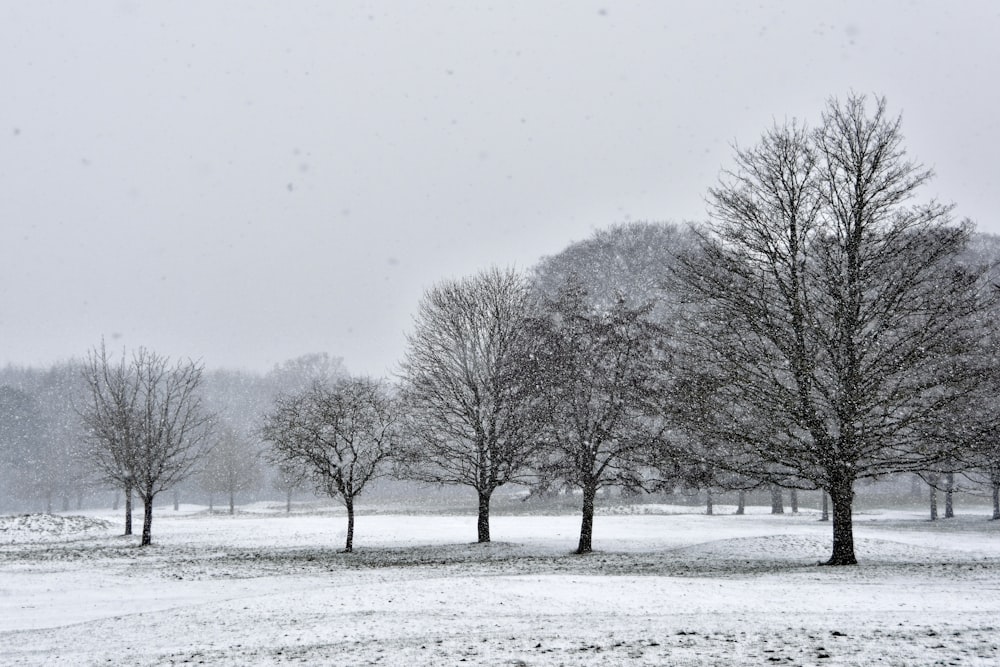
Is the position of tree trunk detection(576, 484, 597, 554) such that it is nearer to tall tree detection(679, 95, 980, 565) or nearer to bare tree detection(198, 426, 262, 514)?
tall tree detection(679, 95, 980, 565)

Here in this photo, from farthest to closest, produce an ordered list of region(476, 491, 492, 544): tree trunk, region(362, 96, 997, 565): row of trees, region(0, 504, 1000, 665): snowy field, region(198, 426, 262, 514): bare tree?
region(198, 426, 262, 514): bare tree
region(476, 491, 492, 544): tree trunk
region(362, 96, 997, 565): row of trees
region(0, 504, 1000, 665): snowy field

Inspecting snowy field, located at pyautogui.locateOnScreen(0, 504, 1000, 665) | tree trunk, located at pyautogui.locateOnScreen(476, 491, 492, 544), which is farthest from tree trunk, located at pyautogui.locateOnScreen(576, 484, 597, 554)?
tree trunk, located at pyautogui.locateOnScreen(476, 491, 492, 544)

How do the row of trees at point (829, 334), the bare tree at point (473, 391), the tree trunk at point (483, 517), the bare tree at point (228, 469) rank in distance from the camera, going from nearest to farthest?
the row of trees at point (829, 334) → the bare tree at point (473, 391) → the tree trunk at point (483, 517) → the bare tree at point (228, 469)

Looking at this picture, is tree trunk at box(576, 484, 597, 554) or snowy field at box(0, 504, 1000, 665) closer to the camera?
snowy field at box(0, 504, 1000, 665)

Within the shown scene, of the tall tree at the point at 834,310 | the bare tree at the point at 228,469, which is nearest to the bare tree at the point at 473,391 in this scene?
the tall tree at the point at 834,310

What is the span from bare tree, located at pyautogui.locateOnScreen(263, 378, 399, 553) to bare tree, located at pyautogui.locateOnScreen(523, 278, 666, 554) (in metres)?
5.87

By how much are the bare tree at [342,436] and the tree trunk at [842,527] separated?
573 inches

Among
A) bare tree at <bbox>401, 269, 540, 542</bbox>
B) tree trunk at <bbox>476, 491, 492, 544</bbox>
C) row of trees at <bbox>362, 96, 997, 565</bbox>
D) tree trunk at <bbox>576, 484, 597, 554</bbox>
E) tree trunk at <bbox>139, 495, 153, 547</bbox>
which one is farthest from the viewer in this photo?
tree trunk at <bbox>139, 495, 153, 547</bbox>

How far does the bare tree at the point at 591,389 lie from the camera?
23188 millimetres

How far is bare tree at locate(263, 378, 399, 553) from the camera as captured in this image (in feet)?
85.4

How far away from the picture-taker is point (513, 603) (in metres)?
12.7

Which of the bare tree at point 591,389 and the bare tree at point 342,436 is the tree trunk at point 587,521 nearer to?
the bare tree at point 591,389

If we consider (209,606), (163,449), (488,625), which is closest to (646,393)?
(488,625)

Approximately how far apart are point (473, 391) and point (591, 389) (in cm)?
493
